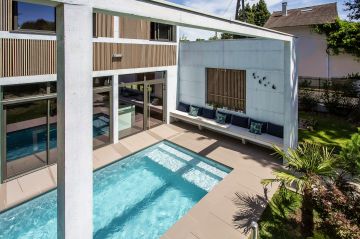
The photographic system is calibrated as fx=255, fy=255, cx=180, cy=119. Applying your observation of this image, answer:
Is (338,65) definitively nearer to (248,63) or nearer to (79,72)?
(248,63)

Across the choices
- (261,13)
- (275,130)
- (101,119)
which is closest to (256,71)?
(275,130)

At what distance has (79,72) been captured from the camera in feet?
9.70

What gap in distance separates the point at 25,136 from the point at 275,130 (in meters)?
10.1

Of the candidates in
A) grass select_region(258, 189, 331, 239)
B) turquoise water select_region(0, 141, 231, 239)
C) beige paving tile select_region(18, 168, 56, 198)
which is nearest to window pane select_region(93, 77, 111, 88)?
turquoise water select_region(0, 141, 231, 239)

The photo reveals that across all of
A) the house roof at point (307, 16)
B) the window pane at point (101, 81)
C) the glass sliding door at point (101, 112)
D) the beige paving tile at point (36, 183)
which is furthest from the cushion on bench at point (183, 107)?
the house roof at point (307, 16)

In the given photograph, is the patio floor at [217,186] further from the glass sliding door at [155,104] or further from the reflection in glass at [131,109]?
the glass sliding door at [155,104]

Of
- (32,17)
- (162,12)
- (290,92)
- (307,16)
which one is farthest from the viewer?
(307,16)

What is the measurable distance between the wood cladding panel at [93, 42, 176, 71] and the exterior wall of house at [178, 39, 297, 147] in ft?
4.70

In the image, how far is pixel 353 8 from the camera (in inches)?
658

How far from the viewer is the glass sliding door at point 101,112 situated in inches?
449

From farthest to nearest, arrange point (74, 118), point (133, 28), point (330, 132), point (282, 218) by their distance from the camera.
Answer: point (330, 132)
point (133, 28)
point (282, 218)
point (74, 118)

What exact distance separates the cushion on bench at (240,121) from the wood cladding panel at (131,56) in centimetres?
496

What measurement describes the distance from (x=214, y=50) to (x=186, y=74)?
2.43 metres

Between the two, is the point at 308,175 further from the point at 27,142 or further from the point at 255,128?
the point at 27,142
